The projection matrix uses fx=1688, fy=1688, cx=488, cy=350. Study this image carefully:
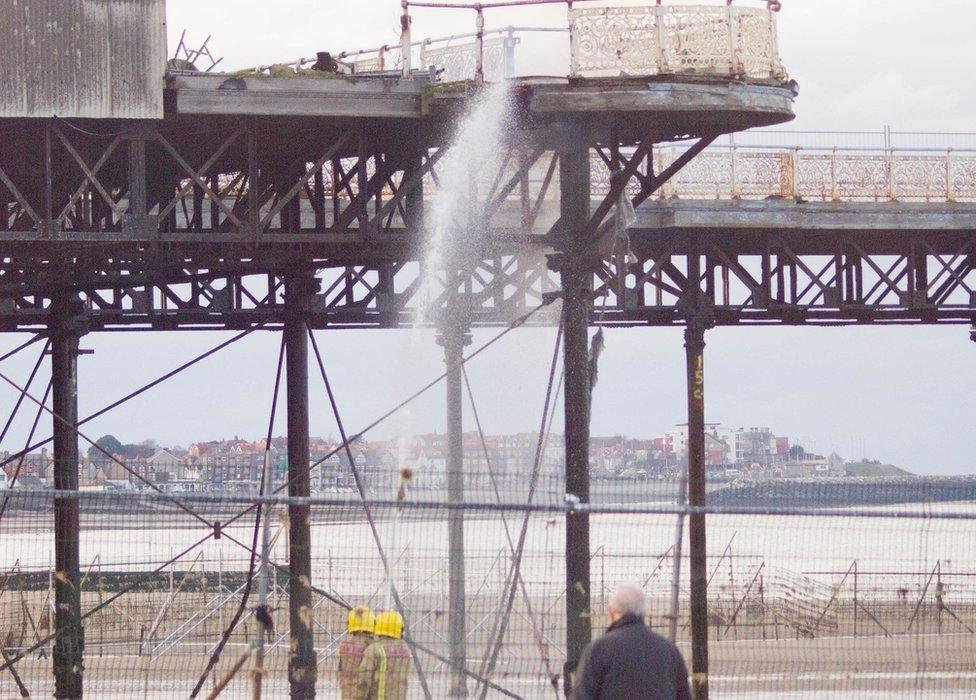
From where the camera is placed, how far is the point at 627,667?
28.6ft

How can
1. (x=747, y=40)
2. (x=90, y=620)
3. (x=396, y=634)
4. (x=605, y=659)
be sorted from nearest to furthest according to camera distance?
(x=605, y=659) < (x=396, y=634) < (x=747, y=40) < (x=90, y=620)

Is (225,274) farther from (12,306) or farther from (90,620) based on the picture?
(90,620)

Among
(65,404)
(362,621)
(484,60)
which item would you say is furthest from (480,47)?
(65,404)

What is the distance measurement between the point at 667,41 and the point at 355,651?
7226 mm

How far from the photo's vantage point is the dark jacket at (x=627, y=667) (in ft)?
28.6

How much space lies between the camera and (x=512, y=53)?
16750mm

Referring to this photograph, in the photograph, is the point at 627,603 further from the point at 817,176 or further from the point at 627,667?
the point at 817,176

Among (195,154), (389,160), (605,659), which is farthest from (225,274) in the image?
(605,659)

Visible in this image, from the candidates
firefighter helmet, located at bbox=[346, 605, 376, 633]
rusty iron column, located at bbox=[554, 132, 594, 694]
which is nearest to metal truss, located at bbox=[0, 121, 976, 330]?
rusty iron column, located at bbox=[554, 132, 594, 694]

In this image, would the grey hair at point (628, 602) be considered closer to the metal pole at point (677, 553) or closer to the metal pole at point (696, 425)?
the metal pole at point (677, 553)

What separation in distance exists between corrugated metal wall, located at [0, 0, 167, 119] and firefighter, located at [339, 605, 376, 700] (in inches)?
243

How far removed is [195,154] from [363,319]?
778 cm

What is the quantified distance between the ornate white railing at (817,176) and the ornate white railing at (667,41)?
8.32 m

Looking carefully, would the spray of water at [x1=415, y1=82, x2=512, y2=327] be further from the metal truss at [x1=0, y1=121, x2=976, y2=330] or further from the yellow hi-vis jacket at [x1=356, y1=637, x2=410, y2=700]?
the yellow hi-vis jacket at [x1=356, y1=637, x2=410, y2=700]
